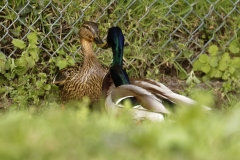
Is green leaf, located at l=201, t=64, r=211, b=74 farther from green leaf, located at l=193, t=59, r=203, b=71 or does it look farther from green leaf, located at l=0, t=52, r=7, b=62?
green leaf, located at l=0, t=52, r=7, b=62

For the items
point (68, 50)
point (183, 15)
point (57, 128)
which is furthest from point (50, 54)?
point (57, 128)

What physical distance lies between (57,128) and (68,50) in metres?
3.93

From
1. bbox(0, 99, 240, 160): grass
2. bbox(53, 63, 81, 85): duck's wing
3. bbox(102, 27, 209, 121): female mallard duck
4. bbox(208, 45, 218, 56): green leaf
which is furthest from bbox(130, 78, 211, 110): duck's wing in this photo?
bbox(0, 99, 240, 160): grass

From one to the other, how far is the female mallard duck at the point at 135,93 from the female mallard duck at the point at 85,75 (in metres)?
0.27

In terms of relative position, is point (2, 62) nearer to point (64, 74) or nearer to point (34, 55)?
point (34, 55)

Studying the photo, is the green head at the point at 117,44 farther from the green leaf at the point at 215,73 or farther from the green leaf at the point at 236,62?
the green leaf at the point at 236,62

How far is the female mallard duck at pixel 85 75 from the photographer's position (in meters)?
5.90

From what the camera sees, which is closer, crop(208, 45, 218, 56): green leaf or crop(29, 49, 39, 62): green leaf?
crop(29, 49, 39, 62): green leaf

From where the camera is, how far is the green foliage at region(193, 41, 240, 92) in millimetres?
6305

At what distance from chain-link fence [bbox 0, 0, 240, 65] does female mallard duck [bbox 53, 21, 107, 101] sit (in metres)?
0.31

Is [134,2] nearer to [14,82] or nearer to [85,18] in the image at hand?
[85,18]

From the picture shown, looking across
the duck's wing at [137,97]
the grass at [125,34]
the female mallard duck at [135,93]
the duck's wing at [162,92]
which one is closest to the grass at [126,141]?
the female mallard duck at [135,93]

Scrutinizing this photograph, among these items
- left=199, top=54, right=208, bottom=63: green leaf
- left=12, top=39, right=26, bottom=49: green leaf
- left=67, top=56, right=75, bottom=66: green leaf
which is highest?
left=12, top=39, right=26, bottom=49: green leaf

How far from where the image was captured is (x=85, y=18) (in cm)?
649
